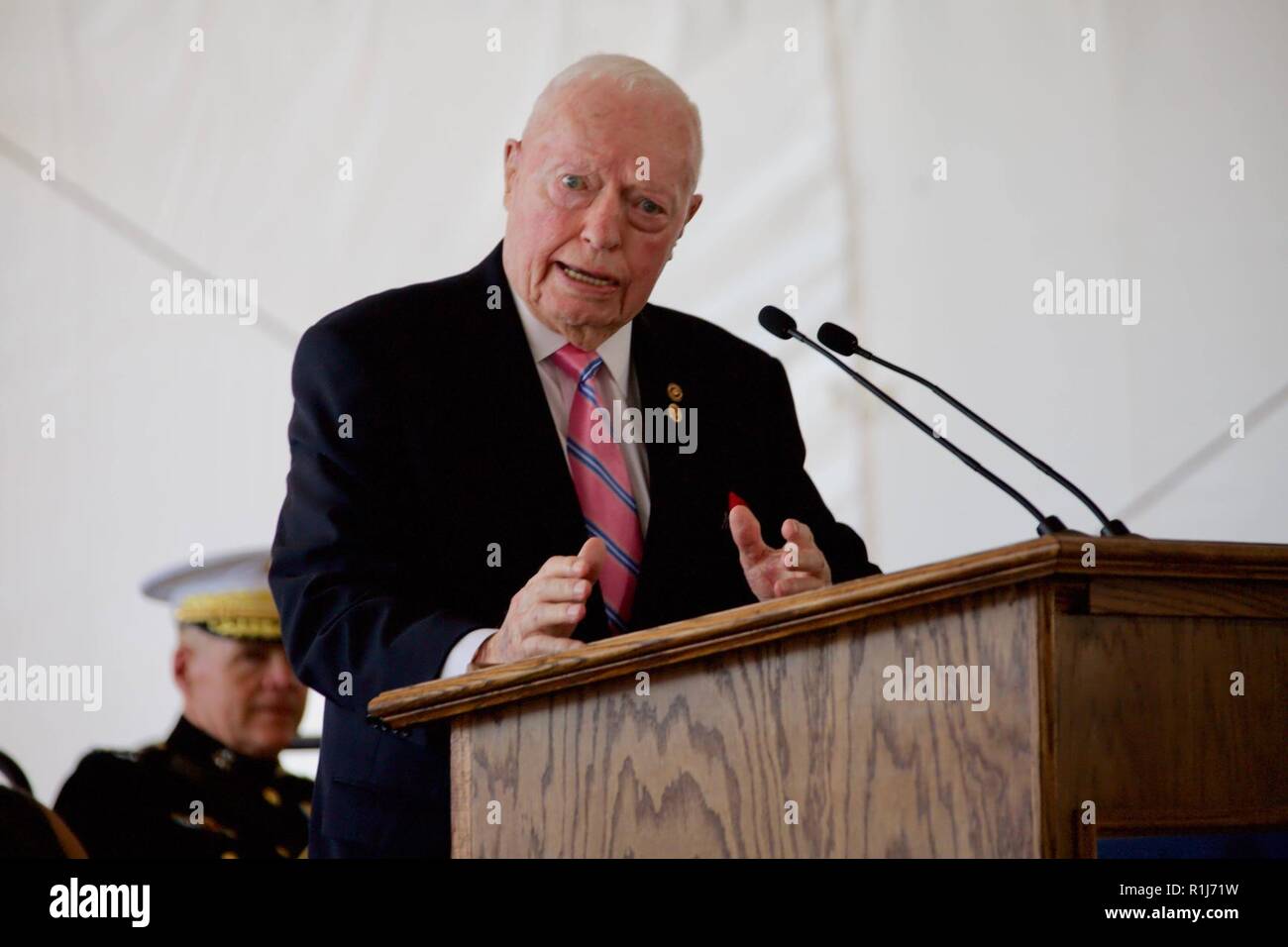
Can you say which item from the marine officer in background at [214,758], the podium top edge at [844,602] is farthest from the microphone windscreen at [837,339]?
the marine officer in background at [214,758]

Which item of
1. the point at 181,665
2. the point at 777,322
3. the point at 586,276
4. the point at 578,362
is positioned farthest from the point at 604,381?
the point at 181,665

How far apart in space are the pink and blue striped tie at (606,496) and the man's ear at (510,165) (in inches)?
11.0

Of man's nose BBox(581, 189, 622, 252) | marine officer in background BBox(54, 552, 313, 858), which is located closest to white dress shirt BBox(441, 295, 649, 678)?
man's nose BBox(581, 189, 622, 252)

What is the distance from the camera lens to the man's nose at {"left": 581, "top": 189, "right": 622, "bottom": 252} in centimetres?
209

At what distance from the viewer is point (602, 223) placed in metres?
2.09

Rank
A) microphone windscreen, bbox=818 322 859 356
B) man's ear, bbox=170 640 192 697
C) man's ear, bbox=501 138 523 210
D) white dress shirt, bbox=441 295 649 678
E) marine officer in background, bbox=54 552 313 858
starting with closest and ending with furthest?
microphone windscreen, bbox=818 322 859 356
white dress shirt, bbox=441 295 649 678
man's ear, bbox=501 138 523 210
marine officer in background, bbox=54 552 313 858
man's ear, bbox=170 640 192 697

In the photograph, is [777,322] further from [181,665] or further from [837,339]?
[181,665]

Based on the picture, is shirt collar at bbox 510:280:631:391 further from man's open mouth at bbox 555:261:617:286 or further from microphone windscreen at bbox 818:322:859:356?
microphone windscreen at bbox 818:322:859:356

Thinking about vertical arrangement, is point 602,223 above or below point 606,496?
above

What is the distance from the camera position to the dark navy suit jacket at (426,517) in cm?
172

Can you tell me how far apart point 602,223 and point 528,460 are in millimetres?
377

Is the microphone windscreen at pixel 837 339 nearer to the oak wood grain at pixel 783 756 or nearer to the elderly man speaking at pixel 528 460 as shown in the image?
the elderly man speaking at pixel 528 460

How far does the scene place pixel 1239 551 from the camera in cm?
130

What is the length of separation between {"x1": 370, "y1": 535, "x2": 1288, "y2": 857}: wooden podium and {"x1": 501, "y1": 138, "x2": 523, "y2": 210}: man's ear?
97 centimetres
